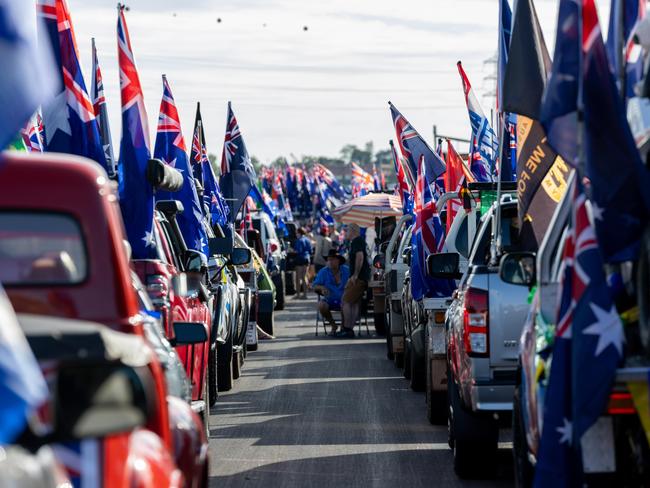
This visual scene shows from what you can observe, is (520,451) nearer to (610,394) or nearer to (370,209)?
(610,394)

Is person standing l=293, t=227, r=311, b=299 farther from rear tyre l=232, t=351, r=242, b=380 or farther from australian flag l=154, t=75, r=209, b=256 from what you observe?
australian flag l=154, t=75, r=209, b=256

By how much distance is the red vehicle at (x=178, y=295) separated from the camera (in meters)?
10.7

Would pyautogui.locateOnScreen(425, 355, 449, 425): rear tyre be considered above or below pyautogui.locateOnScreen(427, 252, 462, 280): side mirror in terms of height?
below

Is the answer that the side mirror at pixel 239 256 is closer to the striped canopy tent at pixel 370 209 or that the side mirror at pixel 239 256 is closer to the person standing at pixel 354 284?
the person standing at pixel 354 284

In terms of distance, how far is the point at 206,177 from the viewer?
2330 centimetres

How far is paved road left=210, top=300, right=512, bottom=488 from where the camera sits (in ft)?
35.4

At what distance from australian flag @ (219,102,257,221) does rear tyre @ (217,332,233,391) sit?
324 inches

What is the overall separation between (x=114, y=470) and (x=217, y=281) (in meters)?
11.8

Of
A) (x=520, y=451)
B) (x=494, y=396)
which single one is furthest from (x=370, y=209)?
(x=520, y=451)

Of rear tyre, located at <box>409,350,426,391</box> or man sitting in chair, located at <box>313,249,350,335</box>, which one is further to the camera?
man sitting in chair, located at <box>313,249,350,335</box>

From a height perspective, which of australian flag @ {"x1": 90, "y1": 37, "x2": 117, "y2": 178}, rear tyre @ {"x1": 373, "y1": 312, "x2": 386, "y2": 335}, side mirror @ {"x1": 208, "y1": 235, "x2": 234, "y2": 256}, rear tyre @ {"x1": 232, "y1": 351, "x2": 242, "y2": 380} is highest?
australian flag @ {"x1": 90, "y1": 37, "x2": 117, "y2": 178}

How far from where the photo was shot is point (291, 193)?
2803 inches

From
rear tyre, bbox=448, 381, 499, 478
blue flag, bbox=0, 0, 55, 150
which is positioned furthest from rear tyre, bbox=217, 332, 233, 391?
blue flag, bbox=0, 0, 55, 150

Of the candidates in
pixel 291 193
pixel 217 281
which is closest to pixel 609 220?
pixel 217 281
